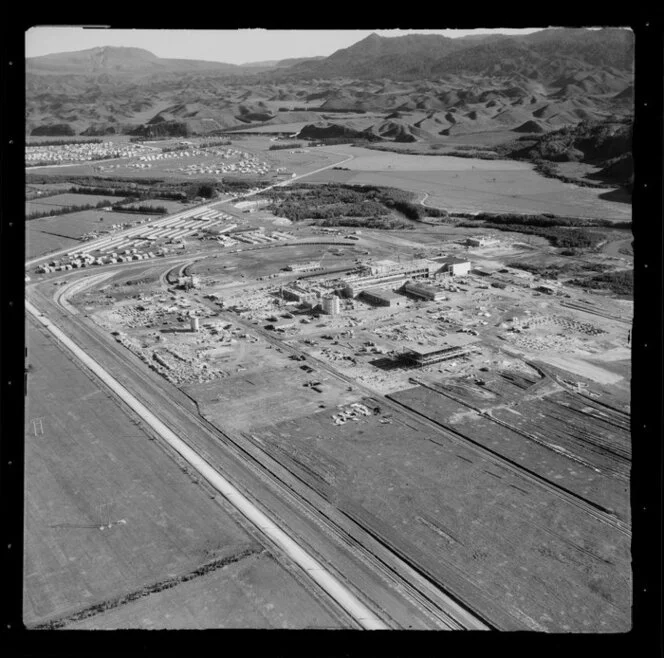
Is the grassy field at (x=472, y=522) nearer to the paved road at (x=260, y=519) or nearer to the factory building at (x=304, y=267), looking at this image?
the paved road at (x=260, y=519)

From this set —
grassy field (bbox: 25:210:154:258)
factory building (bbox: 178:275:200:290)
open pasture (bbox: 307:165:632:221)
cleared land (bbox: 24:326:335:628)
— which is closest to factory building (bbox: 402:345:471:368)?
cleared land (bbox: 24:326:335:628)

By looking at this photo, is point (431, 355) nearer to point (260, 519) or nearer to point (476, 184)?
point (260, 519)

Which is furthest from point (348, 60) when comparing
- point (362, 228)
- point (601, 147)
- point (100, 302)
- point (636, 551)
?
point (636, 551)

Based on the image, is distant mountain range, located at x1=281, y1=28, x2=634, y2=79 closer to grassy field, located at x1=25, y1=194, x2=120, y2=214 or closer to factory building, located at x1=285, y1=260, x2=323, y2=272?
grassy field, located at x1=25, y1=194, x2=120, y2=214

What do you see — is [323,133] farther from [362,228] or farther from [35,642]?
[35,642]

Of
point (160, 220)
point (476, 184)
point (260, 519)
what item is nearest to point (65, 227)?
point (160, 220)

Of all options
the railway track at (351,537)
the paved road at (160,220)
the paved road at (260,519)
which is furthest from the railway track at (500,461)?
the paved road at (160,220)
